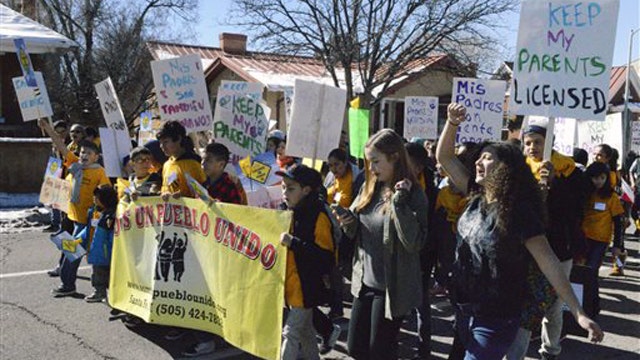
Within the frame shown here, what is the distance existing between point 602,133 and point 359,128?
6.40 m

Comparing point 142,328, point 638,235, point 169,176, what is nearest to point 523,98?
point 169,176

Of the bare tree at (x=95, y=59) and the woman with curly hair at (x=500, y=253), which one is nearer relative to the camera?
the woman with curly hair at (x=500, y=253)

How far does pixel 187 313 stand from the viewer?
4840 mm

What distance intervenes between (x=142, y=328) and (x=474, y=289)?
363cm

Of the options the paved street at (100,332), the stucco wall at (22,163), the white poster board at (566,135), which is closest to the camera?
the paved street at (100,332)

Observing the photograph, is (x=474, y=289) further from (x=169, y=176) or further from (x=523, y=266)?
(x=169, y=176)

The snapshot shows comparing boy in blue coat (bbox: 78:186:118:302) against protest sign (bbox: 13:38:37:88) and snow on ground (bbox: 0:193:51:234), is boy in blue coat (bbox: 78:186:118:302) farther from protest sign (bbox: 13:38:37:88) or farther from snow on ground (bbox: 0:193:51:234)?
snow on ground (bbox: 0:193:51:234)

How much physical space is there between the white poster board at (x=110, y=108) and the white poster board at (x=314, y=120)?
8.24 ft

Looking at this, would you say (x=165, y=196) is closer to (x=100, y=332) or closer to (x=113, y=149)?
(x=100, y=332)

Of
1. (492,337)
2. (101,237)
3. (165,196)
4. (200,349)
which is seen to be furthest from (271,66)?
(492,337)

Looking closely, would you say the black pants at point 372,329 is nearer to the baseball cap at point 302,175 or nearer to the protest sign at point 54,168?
the baseball cap at point 302,175

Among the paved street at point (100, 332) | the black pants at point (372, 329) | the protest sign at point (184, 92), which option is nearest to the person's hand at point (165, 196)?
the paved street at point (100, 332)

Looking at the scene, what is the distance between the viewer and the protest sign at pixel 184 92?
6555 mm

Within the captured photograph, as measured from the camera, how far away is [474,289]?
3.11m
